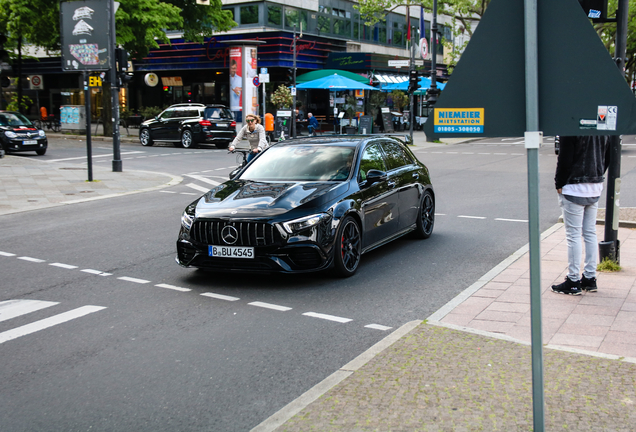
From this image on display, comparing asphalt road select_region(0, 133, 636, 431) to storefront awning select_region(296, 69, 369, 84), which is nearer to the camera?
asphalt road select_region(0, 133, 636, 431)

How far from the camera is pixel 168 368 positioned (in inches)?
196

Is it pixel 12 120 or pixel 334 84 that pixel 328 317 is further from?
pixel 334 84

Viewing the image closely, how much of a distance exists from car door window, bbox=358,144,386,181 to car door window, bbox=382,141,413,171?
0.65 feet

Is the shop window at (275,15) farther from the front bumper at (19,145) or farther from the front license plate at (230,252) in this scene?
the front license plate at (230,252)

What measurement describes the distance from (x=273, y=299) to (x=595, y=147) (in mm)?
3248

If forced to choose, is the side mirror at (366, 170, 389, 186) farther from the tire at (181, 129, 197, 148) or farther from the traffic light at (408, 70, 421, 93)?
the traffic light at (408, 70, 421, 93)

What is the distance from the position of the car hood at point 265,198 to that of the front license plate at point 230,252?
1.08 ft

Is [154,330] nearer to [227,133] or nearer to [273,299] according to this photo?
[273,299]

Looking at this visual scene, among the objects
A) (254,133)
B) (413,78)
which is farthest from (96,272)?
(413,78)

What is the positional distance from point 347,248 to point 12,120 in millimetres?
22776

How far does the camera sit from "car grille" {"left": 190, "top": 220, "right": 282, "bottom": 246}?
7191mm

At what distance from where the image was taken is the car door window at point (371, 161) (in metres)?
8.53

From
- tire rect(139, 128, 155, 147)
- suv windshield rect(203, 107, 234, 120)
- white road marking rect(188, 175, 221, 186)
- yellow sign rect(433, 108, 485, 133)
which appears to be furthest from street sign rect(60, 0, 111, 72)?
yellow sign rect(433, 108, 485, 133)

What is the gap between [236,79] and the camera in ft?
131
